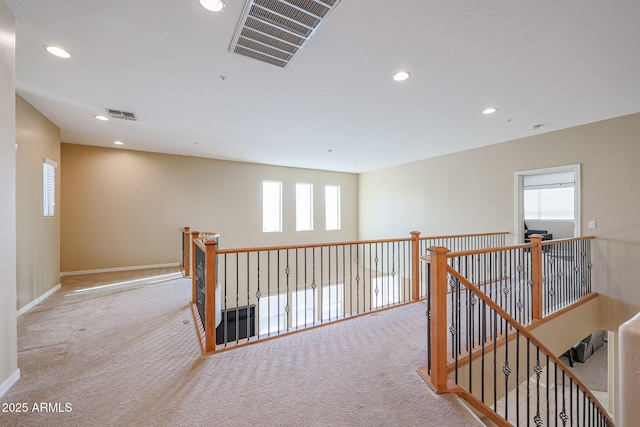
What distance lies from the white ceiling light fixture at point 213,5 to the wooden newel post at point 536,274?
412 cm

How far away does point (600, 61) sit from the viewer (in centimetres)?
250

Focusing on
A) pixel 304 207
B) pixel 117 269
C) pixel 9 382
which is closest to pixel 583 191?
pixel 304 207

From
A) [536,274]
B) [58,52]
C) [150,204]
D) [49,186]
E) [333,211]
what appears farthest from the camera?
[333,211]

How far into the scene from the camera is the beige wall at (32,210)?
11.1 ft

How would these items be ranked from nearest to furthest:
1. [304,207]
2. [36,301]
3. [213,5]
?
[213,5] < [36,301] < [304,207]

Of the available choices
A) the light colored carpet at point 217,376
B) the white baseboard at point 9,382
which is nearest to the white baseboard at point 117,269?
the light colored carpet at point 217,376

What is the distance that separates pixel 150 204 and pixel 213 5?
18.1ft

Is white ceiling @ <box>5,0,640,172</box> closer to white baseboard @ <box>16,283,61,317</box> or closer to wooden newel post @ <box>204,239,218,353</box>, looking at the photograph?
wooden newel post @ <box>204,239,218,353</box>

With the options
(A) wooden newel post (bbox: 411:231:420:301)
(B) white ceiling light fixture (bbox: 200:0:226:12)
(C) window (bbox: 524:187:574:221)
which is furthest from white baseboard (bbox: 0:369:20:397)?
(C) window (bbox: 524:187:574:221)

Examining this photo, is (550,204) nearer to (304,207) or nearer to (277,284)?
(304,207)

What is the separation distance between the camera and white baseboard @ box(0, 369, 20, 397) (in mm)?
1949

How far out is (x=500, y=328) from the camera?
3107 mm

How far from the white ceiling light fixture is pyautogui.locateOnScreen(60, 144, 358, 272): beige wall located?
530 centimetres

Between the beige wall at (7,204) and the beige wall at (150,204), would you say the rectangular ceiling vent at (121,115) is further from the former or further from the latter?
the beige wall at (150,204)
